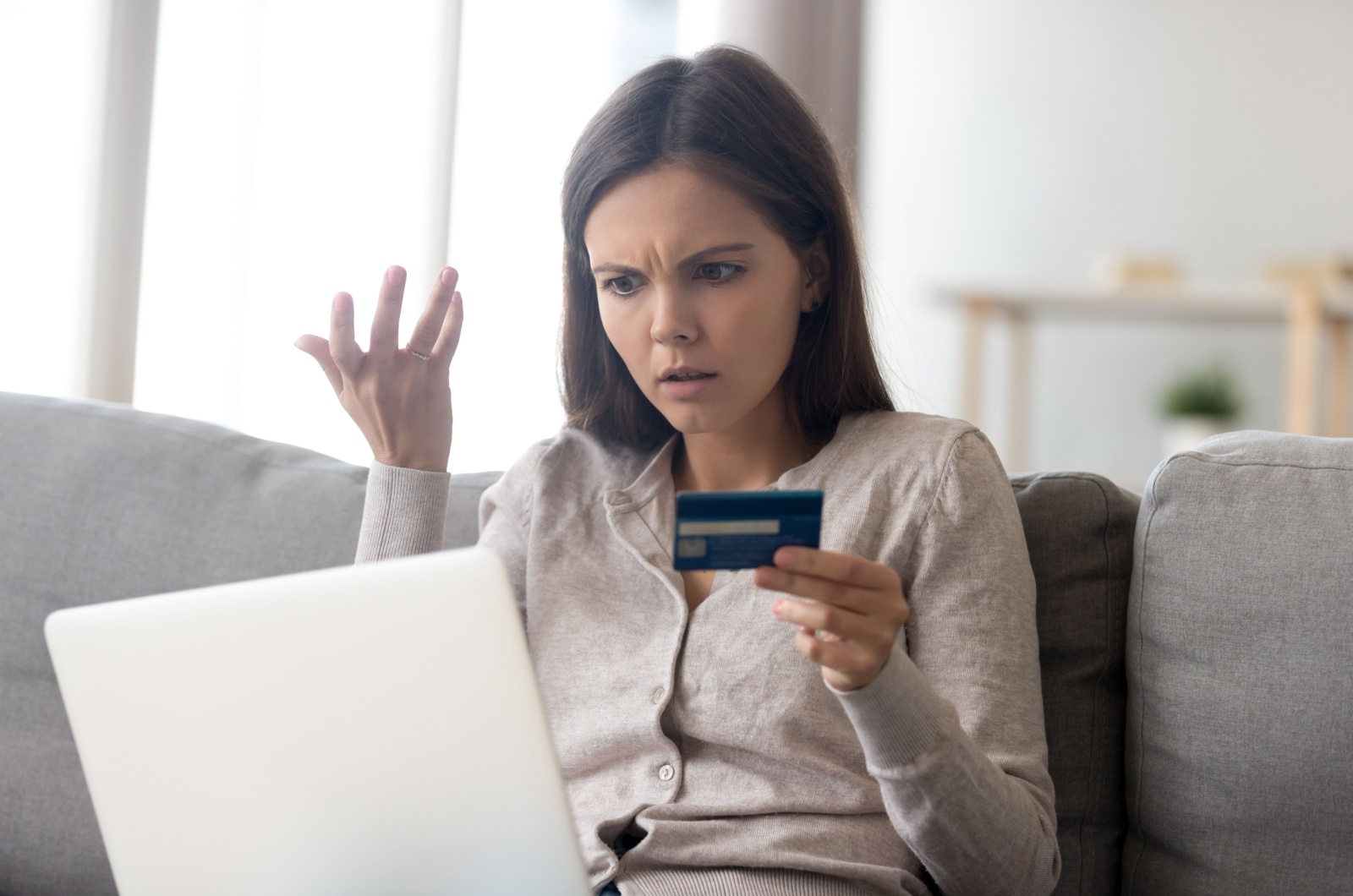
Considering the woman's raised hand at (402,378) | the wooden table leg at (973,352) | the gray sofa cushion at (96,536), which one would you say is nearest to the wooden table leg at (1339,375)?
the wooden table leg at (973,352)

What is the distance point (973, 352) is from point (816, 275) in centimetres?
271

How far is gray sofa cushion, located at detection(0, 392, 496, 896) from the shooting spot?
49.6 inches

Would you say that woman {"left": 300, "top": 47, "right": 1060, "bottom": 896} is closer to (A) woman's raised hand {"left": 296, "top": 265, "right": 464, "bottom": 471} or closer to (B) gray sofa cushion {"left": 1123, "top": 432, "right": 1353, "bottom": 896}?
(A) woman's raised hand {"left": 296, "top": 265, "right": 464, "bottom": 471}

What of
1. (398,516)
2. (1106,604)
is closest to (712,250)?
(398,516)

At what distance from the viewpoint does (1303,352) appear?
133 inches

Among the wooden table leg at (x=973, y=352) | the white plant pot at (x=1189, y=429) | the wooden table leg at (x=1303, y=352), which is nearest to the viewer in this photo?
the wooden table leg at (x=1303, y=352)

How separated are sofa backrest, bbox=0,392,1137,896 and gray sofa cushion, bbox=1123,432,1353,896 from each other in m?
0.05

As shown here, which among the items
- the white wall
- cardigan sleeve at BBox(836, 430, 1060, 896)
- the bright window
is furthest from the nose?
the white wall

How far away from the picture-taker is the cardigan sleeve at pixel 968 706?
80 centimetres

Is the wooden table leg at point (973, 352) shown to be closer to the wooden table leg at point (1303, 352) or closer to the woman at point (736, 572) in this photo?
the wooden table leg at point (1303, 352)

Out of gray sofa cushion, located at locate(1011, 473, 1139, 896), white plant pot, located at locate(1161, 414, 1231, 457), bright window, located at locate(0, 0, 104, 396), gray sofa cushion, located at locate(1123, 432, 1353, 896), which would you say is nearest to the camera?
gray sofa cushion, located at locate(1123, 432, 1353, 896)

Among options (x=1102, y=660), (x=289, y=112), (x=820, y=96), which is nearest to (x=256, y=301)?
(x=289, y=112)

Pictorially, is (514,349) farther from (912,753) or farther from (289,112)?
(912,753)

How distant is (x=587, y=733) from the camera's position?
1024 mm
